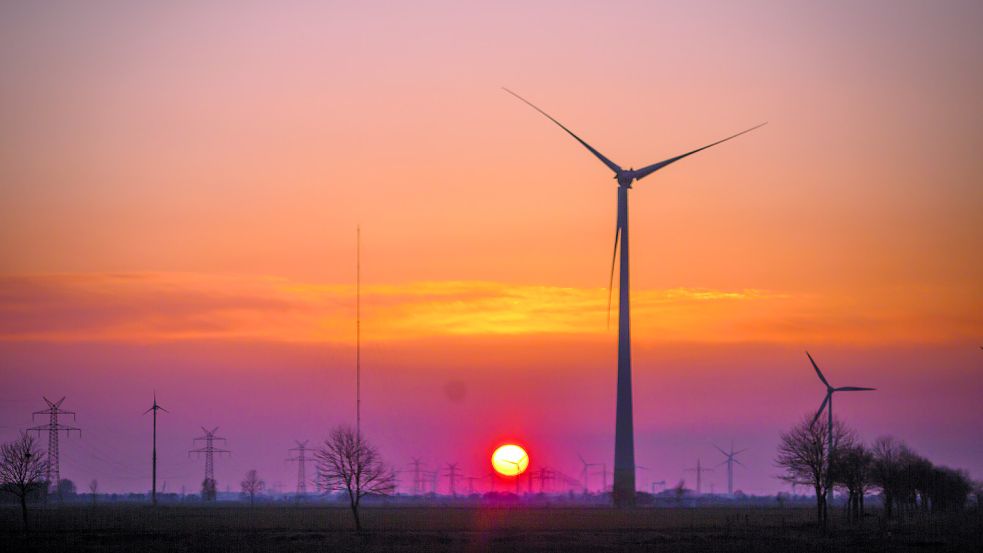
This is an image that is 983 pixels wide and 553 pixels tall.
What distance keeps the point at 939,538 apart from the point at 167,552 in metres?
54.7

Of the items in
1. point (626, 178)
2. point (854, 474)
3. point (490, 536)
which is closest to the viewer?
point (490, 536)

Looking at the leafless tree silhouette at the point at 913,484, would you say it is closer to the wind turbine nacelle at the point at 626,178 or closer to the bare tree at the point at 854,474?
the bare tree at the point at 854,474

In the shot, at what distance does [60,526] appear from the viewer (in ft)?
355

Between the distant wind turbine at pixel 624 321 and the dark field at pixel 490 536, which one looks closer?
the dark field at pixel 490 536

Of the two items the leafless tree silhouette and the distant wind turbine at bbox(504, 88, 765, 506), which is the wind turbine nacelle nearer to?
the distant wind turbine at bbox(504, 88, 765, 506)

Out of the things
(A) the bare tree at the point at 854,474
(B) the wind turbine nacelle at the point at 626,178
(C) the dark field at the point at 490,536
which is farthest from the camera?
(B) the wind turbine nacelle at the point at 626,178

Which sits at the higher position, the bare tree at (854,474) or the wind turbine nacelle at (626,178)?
the wind turbine nacelle at (626,178)

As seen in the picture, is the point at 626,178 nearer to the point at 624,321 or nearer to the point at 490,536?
the point at 624,321

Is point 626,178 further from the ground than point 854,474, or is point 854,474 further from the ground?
point 626,178

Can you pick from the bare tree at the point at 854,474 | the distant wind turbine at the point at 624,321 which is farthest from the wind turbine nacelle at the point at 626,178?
the bare tree at the point at 854,474

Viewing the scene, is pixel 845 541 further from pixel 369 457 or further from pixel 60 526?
pixel 60 526

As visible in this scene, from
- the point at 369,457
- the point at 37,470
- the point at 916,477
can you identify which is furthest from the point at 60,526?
the point at 916,477

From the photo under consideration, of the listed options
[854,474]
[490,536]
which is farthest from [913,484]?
[490,536]

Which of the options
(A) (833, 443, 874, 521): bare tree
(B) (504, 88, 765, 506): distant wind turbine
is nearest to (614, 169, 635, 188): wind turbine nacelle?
(B) (504, 88, 765, 506): distant wind turbine
